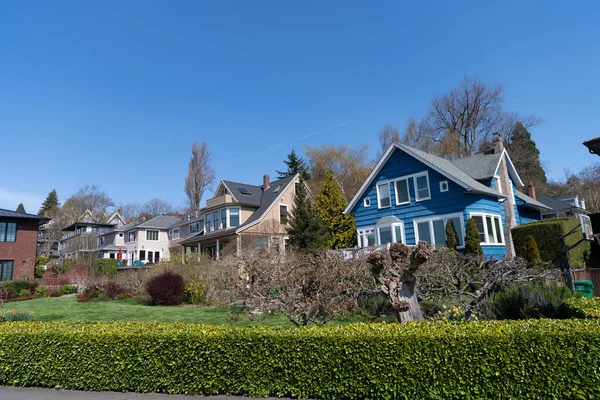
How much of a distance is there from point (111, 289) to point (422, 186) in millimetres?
19071

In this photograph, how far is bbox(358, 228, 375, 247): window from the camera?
73.8ft

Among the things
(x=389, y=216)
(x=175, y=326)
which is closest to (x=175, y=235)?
(x=389, y=216)

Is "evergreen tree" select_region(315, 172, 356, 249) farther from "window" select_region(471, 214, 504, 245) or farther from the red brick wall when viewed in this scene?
the red brick wall

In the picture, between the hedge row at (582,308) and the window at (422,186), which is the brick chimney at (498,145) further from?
the hedge row at (582,308)

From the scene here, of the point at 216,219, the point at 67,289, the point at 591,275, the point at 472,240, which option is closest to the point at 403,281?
the point at 591,275

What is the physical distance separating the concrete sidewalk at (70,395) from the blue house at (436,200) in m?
16.2

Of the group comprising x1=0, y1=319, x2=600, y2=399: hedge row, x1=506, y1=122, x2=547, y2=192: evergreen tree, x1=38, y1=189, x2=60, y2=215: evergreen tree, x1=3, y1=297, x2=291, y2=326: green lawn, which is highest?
x1=38, y1=189, x2=60, y2=215: evergreen tree

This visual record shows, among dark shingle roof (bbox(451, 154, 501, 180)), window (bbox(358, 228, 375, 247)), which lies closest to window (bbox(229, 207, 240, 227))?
window (bbox(358, 228, 375, 247))

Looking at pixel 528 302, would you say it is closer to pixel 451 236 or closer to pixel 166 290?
pixel 451 236

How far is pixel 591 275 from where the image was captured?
45.2 ft

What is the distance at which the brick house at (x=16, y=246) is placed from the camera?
105 ft

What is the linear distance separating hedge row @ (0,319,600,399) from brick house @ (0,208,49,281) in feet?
105

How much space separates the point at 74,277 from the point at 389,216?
24239mm

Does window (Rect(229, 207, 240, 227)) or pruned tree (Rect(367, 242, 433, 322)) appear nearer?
pruned tree (Rect(367, 242, 433, 322))
